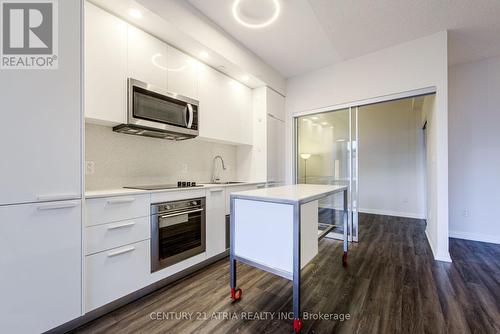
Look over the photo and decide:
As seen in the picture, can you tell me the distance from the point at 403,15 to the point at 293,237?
278 centimetres

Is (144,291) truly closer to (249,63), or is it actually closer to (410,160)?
(249,63)

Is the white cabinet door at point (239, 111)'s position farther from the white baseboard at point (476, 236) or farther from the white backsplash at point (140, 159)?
the white baseboard at point (476, 236)

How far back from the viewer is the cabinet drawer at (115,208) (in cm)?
162

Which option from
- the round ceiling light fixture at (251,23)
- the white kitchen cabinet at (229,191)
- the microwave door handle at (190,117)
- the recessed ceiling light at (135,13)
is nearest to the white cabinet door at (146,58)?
the recessed ceiling light at (135,13)

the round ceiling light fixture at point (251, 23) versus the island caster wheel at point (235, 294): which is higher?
the round ceiling light fixture at point (251, 23)

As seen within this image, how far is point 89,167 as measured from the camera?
80.0 inches

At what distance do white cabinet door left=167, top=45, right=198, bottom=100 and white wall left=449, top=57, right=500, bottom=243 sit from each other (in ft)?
13.6

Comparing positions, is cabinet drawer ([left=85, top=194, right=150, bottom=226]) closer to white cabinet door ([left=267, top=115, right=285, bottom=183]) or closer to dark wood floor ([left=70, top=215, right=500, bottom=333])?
dark wood floor ([left=70, top=215, right=500, bottom=333])

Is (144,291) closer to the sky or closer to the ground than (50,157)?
closer to the ground

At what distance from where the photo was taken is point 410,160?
5074 millimetres

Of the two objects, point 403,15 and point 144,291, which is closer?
point 144,291

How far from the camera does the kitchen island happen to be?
1521 millimetres

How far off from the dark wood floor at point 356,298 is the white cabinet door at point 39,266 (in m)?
0.33

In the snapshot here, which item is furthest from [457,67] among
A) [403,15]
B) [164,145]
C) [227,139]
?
[164,145]
